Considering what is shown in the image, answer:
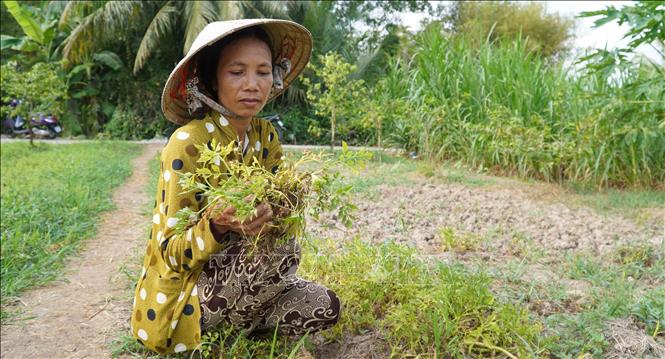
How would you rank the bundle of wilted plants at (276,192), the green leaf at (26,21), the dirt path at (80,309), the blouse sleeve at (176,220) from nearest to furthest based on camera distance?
the bundle of wilted plants at (276,192), the blouse sleeve at (176,220), the dirt path at (80,309), the green leaf at (26,21)

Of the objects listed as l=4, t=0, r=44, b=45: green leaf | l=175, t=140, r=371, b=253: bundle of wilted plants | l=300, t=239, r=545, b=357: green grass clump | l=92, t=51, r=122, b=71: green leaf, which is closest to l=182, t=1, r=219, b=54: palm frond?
l=92, t=51, r=122, b=71: green leaf

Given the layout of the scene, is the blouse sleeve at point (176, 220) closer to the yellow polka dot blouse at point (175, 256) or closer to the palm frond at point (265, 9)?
the yellow polka dot blouse at point (175, 256)

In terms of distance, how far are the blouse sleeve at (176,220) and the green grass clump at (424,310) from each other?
0.31 meters

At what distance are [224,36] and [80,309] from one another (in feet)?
5.37

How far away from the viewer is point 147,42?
11008 millimetres

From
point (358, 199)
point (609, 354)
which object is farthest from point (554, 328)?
point (358, 199)

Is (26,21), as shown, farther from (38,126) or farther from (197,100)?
(197,100)

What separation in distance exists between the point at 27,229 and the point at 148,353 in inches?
89.3

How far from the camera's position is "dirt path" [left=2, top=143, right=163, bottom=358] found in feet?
7.05

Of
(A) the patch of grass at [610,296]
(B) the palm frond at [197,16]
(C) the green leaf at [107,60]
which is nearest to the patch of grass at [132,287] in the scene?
(A) the patch of grass at [610,296]

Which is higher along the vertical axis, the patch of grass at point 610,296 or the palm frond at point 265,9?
the palm frond at point 265,9

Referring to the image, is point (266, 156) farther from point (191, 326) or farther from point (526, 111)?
point (526, 111)

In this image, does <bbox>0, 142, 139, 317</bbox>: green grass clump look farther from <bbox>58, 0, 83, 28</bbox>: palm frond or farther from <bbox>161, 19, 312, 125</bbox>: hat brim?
<bbox>58, 0, 83, 28</bbox>: palm frond

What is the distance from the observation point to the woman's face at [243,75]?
1647 millimetres
